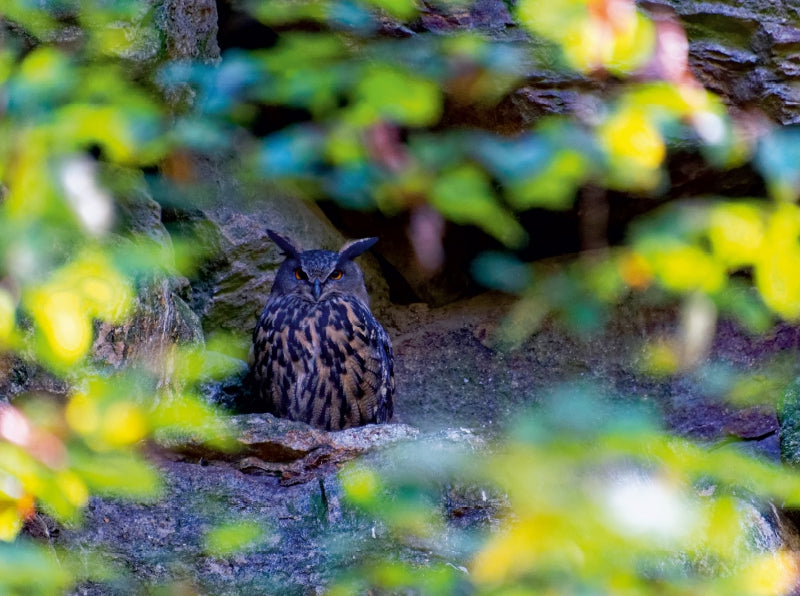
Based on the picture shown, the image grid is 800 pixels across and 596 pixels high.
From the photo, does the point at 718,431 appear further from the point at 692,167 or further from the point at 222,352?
the point at 222,352

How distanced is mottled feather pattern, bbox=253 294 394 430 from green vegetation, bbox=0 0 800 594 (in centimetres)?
53

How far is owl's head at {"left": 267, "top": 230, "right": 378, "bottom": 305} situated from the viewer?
365 cm

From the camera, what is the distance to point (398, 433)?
3021 millimetres

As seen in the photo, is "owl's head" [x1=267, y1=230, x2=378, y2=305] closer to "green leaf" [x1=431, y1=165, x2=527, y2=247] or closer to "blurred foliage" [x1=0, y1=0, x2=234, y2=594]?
"green leaf" [x1=431, y1=165, x2=527, y2=247]

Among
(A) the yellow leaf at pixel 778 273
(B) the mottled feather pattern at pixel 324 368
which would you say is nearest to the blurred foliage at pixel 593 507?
(A) the yellow leaf at pixel 778 273

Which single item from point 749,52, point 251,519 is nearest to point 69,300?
point 251,519

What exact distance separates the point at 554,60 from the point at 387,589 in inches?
82.4

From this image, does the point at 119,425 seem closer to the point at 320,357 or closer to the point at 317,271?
the point at 320,357

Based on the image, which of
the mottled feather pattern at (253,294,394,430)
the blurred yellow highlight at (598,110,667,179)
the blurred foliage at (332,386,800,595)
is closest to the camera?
the blurred foliage at (332,386,800,595)

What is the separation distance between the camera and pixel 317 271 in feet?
12.0

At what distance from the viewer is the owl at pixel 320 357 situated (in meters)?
3.46

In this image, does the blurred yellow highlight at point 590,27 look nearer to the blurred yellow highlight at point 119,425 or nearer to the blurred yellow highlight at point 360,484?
the blurred yellow highlight at point 360,484

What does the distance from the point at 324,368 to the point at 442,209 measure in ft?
4.70

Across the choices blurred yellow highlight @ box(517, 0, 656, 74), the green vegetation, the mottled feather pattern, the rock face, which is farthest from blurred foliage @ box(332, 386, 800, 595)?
the rock face
